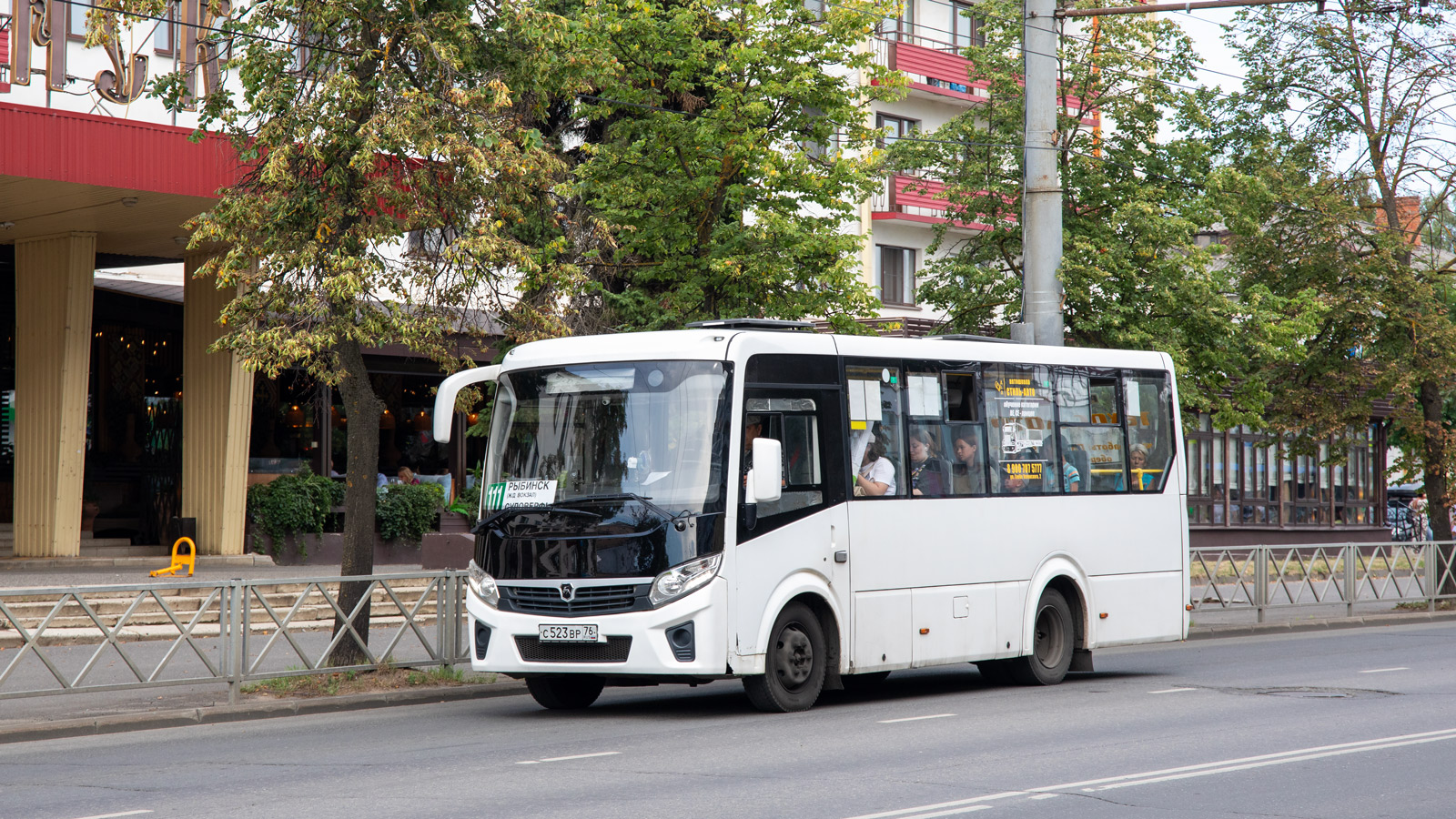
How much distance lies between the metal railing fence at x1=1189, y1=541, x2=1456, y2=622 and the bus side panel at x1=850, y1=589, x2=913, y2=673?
8.69 metres

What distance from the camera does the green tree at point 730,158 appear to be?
18.1 m

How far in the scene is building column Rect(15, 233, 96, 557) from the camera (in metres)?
24.8

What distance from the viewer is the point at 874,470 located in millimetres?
13102

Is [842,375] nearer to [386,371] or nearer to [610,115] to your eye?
[610,115]

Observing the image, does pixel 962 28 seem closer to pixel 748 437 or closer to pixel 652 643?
pixel 748 437

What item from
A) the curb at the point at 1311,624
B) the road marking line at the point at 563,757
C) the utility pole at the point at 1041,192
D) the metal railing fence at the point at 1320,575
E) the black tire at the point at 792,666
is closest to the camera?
the road marking line at the point at 563,757

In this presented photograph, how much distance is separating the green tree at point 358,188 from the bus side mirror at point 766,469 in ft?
11.4

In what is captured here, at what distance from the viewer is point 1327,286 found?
2650cm

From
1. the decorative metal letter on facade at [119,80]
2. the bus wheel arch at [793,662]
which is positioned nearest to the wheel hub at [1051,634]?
the bus wheel arch at [793,662]

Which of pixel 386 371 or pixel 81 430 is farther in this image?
pixel 386 371

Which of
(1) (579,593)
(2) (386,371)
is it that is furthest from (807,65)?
(2) (386,371)

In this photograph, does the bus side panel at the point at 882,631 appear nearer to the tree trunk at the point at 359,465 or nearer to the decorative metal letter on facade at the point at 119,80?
the tree trunk at the point at 359,465

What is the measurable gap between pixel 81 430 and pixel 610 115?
10.6 m

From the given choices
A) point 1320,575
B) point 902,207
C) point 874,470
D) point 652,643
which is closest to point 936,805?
point 652,643
